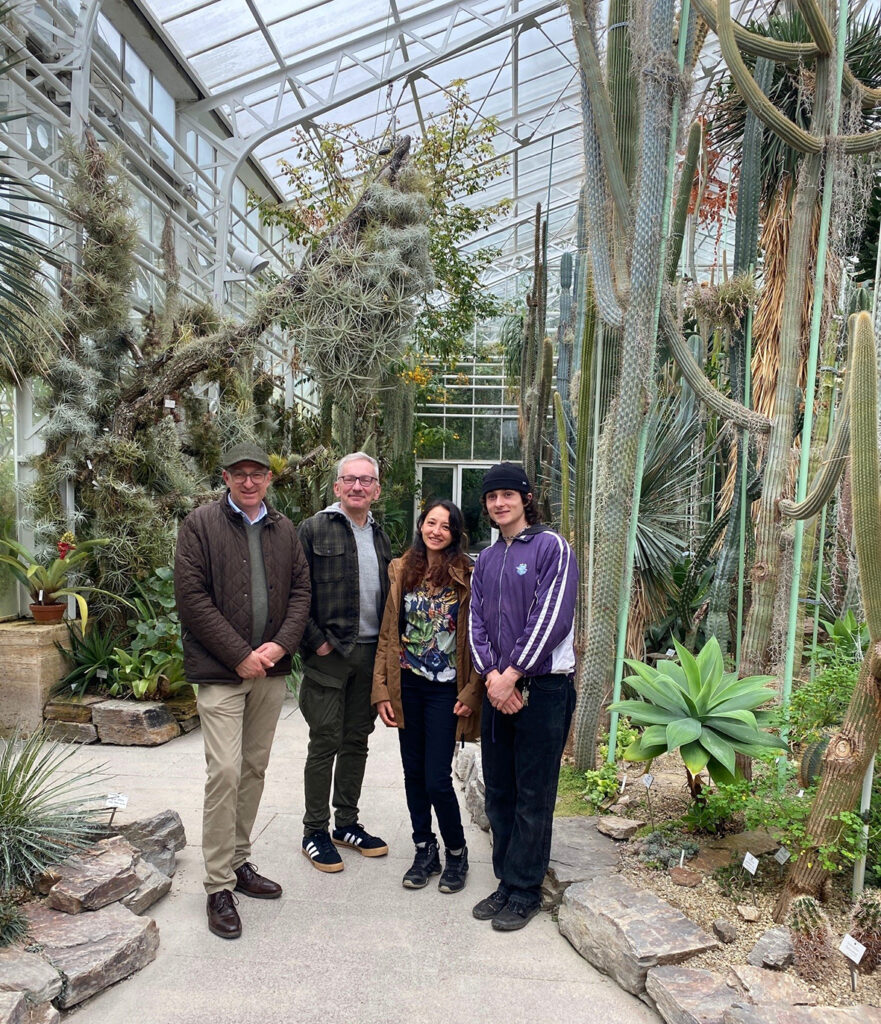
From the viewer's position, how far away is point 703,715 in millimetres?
2850

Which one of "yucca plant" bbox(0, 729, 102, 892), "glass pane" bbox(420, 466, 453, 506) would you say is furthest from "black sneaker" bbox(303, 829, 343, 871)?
"glass pane" bbox(420, 466, 453, 506)

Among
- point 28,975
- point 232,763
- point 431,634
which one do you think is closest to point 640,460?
point 431,634

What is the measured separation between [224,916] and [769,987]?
173 centimetres

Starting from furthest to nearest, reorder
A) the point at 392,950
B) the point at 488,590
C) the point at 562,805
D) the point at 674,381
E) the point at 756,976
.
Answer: the point at 674,381 → the point at 562,805 → the point at 488,590 → the point at 392,950 → the point at 756,976

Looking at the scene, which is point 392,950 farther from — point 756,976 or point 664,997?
point 756,976

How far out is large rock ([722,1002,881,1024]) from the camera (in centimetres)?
202

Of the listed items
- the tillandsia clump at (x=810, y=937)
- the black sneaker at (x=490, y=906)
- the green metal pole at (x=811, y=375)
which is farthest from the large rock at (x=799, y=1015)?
the green metal pole at (x=811, y=375)

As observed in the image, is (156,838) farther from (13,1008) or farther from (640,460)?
(640,460)

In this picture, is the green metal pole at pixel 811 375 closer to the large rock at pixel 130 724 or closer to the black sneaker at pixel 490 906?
the black sneaker at pixel 490 906

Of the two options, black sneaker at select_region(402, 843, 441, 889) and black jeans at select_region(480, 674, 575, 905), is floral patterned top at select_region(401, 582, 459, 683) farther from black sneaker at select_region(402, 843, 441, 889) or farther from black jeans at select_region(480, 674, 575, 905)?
black sneaker at select_region(402, 843, 441, 889)

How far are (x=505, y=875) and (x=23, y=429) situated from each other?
441 centimetres

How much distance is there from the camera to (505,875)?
2.88 meters

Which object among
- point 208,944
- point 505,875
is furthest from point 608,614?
point 208,944

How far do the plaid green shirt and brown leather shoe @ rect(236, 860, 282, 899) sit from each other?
85cm
